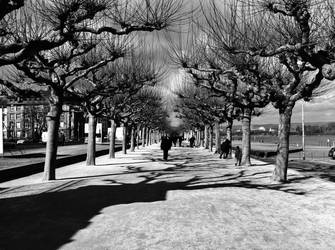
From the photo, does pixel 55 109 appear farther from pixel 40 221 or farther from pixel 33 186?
pixel 40 221

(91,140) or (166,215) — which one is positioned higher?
(91,140)

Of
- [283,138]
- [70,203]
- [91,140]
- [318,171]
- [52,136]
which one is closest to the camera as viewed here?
[70,203]

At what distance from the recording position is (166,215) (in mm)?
8766

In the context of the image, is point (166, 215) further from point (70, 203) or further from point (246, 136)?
point (246, 136)

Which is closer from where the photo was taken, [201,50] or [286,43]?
[286,43]

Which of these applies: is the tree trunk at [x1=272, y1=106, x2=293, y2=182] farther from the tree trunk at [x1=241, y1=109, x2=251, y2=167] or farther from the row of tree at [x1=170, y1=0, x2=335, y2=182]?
the tree trunk at [x1=241, y1=109, x2=251, y2=167]

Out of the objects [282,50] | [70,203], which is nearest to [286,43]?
[282,50]

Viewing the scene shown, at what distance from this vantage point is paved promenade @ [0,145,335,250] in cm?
682

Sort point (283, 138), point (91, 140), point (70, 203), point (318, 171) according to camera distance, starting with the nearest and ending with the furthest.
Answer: point (70, 203), point (283, 138), point (318, 171), point (91, 140)

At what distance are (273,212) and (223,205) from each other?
1238mm

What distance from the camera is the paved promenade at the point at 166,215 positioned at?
682 cm

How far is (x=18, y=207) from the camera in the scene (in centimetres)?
978

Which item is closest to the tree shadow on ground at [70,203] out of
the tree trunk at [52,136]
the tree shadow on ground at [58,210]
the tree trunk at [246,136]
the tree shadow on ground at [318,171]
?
the tree shadow on ground at [58,210]

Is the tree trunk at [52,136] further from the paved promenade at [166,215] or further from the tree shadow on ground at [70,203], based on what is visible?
the tree shadow on ground at [70,203]
